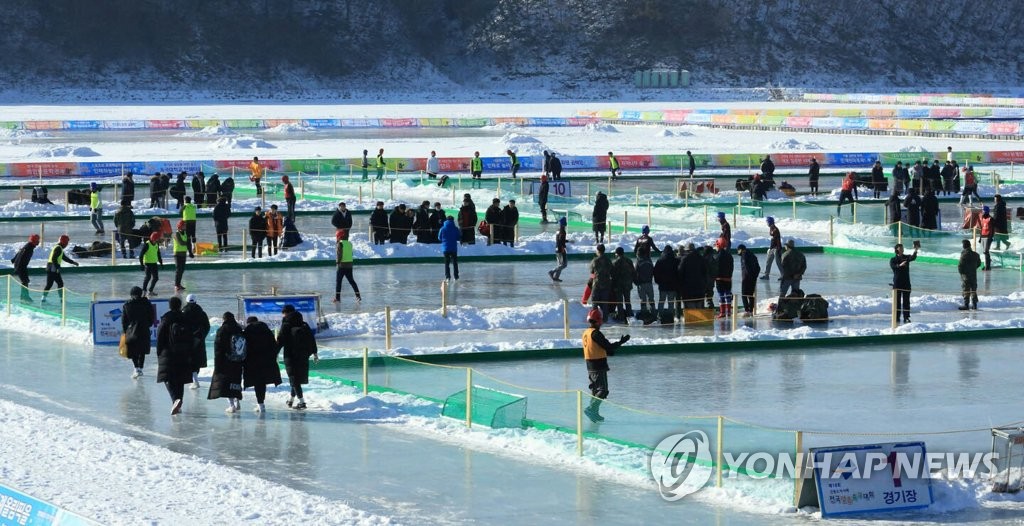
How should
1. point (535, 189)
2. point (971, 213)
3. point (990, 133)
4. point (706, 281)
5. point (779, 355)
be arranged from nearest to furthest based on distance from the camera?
point (779, 355)
point (706, 281)
point (971, 213)
point (535, 189)
point (990, 133)

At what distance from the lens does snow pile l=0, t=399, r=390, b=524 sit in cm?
1159

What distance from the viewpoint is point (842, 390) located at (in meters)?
17.1

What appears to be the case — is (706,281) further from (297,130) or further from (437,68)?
(437,68)

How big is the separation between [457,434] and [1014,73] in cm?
11785

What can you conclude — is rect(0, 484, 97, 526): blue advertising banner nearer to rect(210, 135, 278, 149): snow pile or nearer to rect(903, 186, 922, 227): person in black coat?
rect(903, 186, 922, 227): person in black coat

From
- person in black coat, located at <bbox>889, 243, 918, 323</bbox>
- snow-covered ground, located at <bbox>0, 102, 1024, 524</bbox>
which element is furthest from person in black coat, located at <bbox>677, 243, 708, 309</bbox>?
person in black coat, located at <bbox>889, 243, 918, 323</bbox>

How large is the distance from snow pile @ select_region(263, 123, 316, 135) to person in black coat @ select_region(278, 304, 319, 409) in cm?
5705

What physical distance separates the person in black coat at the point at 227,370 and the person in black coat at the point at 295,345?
16.4 inches

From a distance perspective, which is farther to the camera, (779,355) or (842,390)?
(779,355)

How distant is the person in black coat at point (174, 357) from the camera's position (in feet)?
51.1

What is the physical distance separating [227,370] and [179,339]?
0.57 meters

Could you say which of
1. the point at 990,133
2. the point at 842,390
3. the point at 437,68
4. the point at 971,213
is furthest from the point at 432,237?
the point at 437,68

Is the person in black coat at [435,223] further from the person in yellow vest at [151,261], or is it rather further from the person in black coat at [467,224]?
the person in yellow vest at [151,261]

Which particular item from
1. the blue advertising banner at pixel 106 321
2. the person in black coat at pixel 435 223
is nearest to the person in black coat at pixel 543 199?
the person in black coat at pixel 435 223
